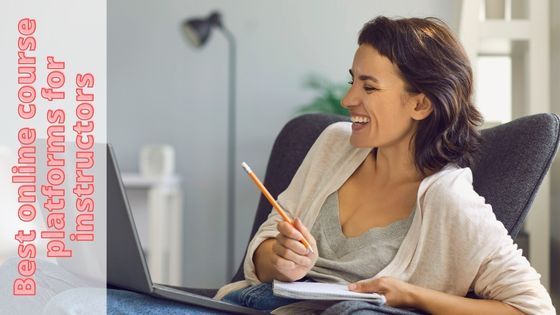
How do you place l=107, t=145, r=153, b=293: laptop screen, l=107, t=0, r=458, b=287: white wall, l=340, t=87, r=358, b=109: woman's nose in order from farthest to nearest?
l=107, t=0, r=458, b=287: white wall → l=340, t=87, r=358, b=109: woman's nose → l=107, t=145, r=153, b=293: laptop screen

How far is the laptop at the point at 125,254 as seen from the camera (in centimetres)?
107

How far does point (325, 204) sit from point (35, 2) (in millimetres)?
2340

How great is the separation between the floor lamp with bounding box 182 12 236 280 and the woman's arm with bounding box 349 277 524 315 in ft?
6.83

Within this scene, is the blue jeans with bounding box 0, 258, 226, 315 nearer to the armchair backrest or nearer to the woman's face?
the woman's face

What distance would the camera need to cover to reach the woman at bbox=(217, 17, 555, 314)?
129 centimetres

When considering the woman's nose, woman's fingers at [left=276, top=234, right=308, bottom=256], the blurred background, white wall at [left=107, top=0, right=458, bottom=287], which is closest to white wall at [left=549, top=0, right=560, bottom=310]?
the blurred background

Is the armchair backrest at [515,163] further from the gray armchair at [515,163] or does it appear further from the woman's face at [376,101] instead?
the woman's face at [376,101]

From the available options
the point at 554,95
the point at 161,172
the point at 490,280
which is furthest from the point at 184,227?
the point at 490,280

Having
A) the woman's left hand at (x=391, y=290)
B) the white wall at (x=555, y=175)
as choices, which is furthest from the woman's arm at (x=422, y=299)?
the white wall at (x=555, y=175)

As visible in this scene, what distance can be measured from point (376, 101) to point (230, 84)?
2025 millimetres

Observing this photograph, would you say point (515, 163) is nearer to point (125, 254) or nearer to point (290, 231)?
point (290, 231)

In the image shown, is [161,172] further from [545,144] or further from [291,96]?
[545,144]

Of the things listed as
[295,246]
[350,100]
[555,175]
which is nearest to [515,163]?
[350,100]

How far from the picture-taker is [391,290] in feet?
4.23
